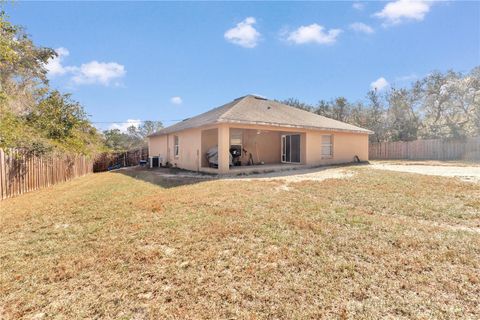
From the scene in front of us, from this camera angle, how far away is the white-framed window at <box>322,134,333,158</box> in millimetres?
14789

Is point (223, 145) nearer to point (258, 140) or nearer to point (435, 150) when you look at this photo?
point (258, 140)

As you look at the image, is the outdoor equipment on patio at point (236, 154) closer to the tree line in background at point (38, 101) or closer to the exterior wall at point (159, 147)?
the exterior wall at point (159, 147)

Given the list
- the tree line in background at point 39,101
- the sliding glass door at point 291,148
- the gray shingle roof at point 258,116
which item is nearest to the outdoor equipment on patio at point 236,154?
the gray shingle roof at point 258,116

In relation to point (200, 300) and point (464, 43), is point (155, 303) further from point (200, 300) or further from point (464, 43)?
point (464, 43)

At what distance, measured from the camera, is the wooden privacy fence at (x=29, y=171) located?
7047 millimetres

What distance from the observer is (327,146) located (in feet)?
49.2

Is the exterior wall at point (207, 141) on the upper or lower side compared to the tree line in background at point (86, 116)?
lower

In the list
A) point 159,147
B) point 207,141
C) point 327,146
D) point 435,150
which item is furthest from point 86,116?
point 435,150

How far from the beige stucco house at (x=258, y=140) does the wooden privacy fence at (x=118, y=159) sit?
487cm

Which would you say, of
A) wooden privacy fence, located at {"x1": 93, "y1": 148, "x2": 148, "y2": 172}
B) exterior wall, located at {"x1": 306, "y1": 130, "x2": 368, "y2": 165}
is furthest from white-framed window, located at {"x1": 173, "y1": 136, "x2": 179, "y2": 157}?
exterior wall, located at {"x1": 306, "y1": 130, "x2": 368, "y2": 165}

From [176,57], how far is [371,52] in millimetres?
14058

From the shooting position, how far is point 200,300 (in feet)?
7.29

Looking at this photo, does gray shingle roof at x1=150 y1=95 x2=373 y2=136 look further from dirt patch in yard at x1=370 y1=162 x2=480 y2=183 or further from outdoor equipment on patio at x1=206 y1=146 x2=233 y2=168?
dirt patch in yard at x1=370 y1=162 x2=480 y2=183

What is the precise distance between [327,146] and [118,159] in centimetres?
1694
